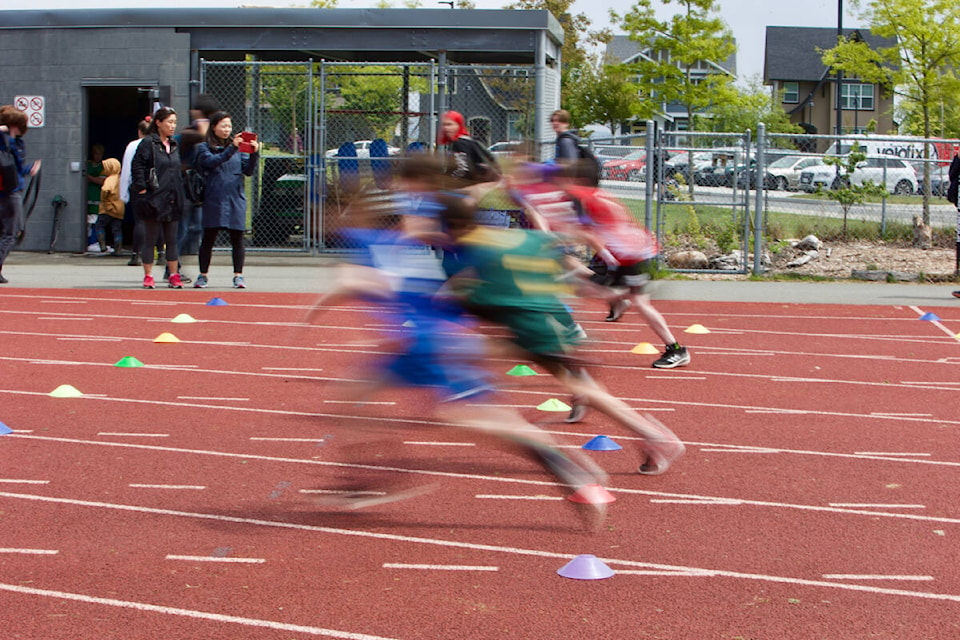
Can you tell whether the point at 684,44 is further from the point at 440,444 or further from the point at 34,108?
the point at 440,444

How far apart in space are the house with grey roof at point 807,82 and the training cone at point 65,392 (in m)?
72.7

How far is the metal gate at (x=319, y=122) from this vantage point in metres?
18.7

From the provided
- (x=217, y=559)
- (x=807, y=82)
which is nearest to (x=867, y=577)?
(x=217, y=559)

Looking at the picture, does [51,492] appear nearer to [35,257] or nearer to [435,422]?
[435,422]

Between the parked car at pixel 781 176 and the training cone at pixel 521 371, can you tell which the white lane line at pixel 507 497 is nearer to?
the training cone at pixel 521 371

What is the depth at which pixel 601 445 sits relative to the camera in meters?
6.93

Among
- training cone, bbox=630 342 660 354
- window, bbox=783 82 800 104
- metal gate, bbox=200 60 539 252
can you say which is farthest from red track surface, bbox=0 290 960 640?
window, bbox=783 82 800 104

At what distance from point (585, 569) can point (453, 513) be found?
3.36ft

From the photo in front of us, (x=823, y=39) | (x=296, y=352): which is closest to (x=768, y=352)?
(x=296, y=352)

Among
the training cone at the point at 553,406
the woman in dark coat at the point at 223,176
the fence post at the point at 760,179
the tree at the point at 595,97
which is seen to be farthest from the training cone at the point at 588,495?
the tree at the point at 595,97

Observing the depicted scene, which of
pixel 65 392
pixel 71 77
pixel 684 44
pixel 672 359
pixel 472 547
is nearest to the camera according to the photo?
pixel 472 547

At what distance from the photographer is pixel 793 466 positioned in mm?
6633

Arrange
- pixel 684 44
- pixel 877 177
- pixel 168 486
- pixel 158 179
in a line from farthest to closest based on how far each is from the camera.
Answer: pixel 684 44, pixel 877 177, pixel 158 179, pixel 168 486

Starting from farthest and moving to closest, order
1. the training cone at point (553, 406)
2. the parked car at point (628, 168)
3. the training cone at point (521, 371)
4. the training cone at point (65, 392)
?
1. the parked car at point (628, 168)
2. the training cone at point (521, 371)
3. the training cone at point (65, 392)
4. the training cone at point (553, 406)
